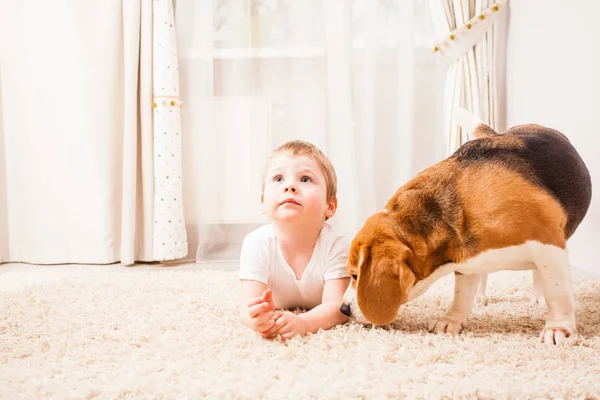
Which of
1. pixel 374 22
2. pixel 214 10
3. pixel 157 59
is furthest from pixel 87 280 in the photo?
pixel 374 22

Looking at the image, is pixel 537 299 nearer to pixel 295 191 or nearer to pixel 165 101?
pixel 295 191

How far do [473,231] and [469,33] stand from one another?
156 centimetres

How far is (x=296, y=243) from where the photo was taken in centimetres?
133

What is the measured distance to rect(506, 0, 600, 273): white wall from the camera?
5.81 ft

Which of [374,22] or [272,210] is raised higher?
[374,22]

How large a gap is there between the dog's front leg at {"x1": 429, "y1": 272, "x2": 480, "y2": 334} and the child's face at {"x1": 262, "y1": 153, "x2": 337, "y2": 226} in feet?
1.18

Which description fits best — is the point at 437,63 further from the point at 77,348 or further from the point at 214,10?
the point at 77,348

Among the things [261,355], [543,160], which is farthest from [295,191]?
[543,160]

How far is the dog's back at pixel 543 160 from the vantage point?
1.09 m

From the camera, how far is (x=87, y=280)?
5.82 feet

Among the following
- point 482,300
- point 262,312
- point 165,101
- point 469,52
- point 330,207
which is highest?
point 469,52

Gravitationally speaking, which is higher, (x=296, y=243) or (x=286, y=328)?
(x=296, y=243)

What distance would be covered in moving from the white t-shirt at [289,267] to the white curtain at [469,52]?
1.22 m

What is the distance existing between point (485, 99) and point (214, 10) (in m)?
1.27
